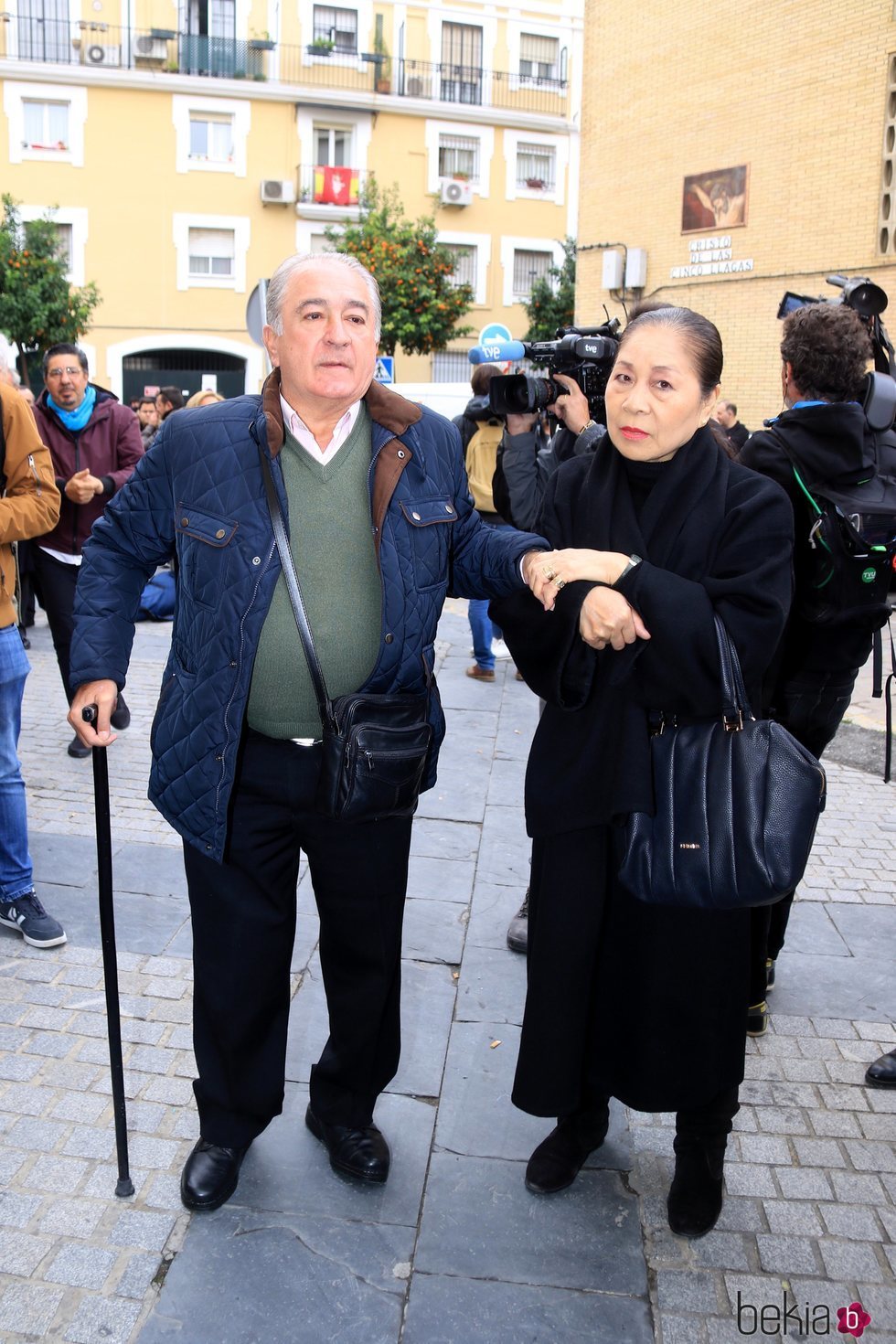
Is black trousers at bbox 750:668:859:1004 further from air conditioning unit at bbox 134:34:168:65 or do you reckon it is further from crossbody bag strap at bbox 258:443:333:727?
air conditioning unit at bbox 134:34:168:65

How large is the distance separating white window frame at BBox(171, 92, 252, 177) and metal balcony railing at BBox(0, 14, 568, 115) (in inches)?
27.7

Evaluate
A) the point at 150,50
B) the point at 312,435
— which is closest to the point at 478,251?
the point at 150,50

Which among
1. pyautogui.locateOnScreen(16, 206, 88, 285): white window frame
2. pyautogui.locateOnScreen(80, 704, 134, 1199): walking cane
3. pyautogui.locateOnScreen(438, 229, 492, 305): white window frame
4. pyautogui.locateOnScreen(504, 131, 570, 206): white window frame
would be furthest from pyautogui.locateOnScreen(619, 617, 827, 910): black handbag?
pyautogui.locateOnScreen(504, 131, 570, 206): white window frame

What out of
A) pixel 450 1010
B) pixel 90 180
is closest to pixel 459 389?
pixel 90 180

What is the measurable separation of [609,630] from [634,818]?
40cm

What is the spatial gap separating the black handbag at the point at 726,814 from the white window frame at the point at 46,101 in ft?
116

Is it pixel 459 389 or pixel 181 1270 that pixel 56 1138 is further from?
pixel 459 389

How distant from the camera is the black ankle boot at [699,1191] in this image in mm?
2693

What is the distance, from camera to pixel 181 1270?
99.7 inches

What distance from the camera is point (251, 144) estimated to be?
3419cm

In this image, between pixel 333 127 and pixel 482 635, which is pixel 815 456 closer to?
pixel 482 635

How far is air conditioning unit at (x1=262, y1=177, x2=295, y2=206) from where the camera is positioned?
110ft

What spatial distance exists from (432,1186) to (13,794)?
2076 millimetres

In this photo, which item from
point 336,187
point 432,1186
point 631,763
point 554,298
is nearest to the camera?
point 631,763
